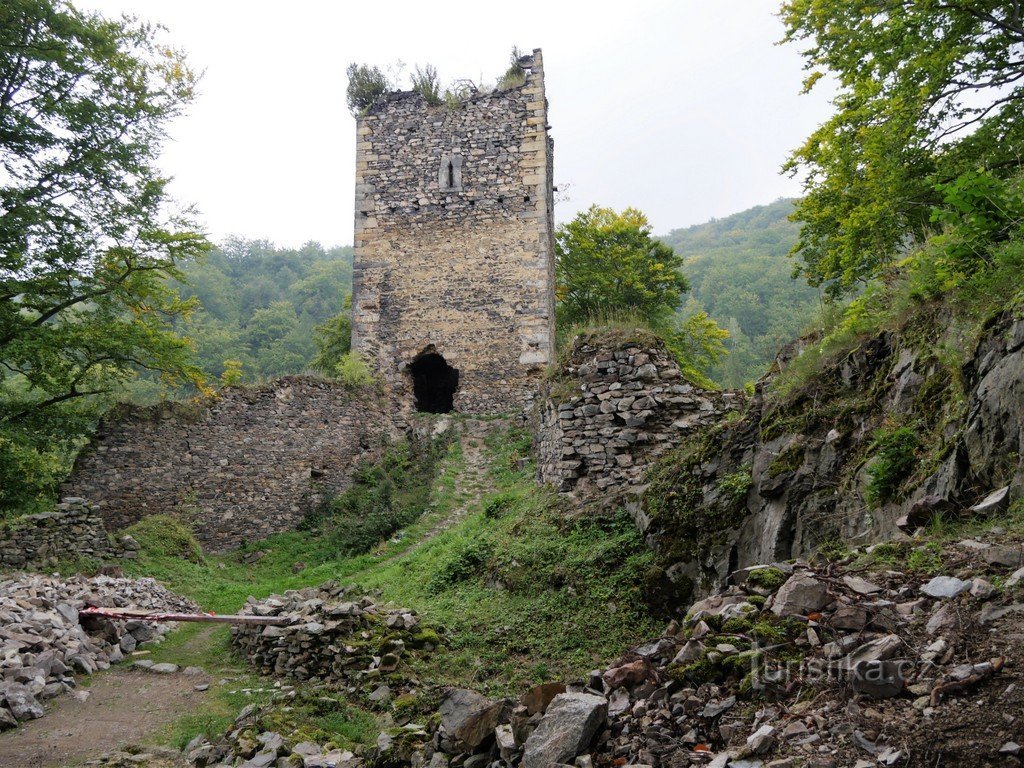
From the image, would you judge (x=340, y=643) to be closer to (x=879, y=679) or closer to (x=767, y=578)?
(x=767, y=578)

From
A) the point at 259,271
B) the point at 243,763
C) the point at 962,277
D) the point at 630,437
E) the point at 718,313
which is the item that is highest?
the point at 259,271

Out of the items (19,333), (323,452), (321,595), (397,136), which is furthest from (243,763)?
(397,136)

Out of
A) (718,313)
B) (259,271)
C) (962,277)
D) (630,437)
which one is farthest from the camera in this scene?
(259,271)

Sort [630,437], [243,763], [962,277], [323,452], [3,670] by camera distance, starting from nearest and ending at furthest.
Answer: [962,277] → [243,763] → [3,670] → [630,437] → [323,452]

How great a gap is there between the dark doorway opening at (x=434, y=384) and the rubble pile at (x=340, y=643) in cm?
1009

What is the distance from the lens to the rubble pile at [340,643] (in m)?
6.43

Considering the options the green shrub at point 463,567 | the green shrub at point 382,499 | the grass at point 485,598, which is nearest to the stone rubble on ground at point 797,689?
the grass at point 485,598

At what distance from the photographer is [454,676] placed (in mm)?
5957

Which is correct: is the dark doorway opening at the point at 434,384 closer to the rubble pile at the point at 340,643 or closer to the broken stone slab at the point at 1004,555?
the rubble pile at the point at 340,643

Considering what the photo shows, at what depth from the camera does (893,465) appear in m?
4.23

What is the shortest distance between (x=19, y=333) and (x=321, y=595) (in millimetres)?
5618

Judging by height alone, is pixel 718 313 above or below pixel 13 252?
above

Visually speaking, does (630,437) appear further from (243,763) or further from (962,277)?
(243,763)

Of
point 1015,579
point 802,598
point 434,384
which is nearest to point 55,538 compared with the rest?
point 434,384
